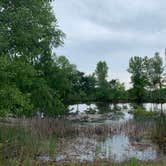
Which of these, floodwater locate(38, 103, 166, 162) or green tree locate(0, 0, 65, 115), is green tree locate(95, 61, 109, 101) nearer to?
floodwater locate(38, 103, 166, 162)

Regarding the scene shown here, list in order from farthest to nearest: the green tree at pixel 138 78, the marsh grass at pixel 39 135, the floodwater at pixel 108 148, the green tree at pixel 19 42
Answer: the green tree at pixel 138 78 → the floodwater at pixel 108 148 → the marsh grass at pixel 39 135 → the green tree at pixel 19 42

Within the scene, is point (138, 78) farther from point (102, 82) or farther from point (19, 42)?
point (19, 42)

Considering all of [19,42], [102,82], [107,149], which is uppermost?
[102,82]

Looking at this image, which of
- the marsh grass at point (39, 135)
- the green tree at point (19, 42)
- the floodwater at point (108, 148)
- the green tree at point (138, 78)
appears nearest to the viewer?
the green tree at point (19, 42)

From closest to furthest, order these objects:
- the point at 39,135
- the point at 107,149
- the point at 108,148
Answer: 1. the point at 39,135
2. the point at 107,149
3. the point at 108,148

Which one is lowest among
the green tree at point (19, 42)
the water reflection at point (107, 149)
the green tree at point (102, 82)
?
the water reflection at point (107, 149)

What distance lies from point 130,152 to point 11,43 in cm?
768

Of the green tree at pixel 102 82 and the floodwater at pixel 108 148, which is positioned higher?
the green tree at pixel 102 82

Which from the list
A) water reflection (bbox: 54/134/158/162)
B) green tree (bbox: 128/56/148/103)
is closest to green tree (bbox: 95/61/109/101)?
green tree (bbox: 128/56/148/103)

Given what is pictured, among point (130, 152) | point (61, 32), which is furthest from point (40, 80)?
point (130, 152)

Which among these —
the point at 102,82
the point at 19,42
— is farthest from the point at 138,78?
the point at 19,42

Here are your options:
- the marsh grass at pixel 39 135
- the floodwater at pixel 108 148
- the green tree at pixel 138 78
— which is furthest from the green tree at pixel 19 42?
the green tree at pixel 138 78

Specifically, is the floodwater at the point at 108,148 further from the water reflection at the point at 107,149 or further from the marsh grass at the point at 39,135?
the marsh grass at the point at 39,135

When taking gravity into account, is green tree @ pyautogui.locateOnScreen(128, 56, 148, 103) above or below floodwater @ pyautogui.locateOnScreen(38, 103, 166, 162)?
above
